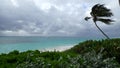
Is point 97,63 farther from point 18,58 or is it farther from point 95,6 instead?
point 95,6

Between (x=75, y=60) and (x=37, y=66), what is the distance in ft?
3.27

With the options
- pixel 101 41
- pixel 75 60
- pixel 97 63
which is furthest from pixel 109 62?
pixel 101 41

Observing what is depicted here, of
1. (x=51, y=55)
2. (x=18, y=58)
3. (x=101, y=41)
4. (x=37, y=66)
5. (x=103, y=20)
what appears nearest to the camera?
(x=37, y=66)

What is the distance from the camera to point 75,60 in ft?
27.5

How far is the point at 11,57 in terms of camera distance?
1242 centimetres

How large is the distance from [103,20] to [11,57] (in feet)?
78.2

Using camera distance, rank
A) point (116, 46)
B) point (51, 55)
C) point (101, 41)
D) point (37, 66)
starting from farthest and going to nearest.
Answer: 1. point (101, 41)
2. point (116, 46)
3. point (51, 55)
4. point (37, 66)

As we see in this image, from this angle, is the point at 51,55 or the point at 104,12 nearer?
the point at 51,55

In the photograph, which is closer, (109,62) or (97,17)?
(109,62)

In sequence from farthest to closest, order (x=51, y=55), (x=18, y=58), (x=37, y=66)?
1. (x=51, y=55)
2. (x=18, y=58)
3. (x=37, y=66)

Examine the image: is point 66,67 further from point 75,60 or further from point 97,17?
point 97,17

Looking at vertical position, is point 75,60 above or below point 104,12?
below

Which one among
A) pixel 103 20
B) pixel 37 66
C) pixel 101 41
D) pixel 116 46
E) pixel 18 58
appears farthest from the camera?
pixel 103 20

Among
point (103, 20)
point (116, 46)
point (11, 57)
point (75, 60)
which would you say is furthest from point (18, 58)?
point (103, 20)
